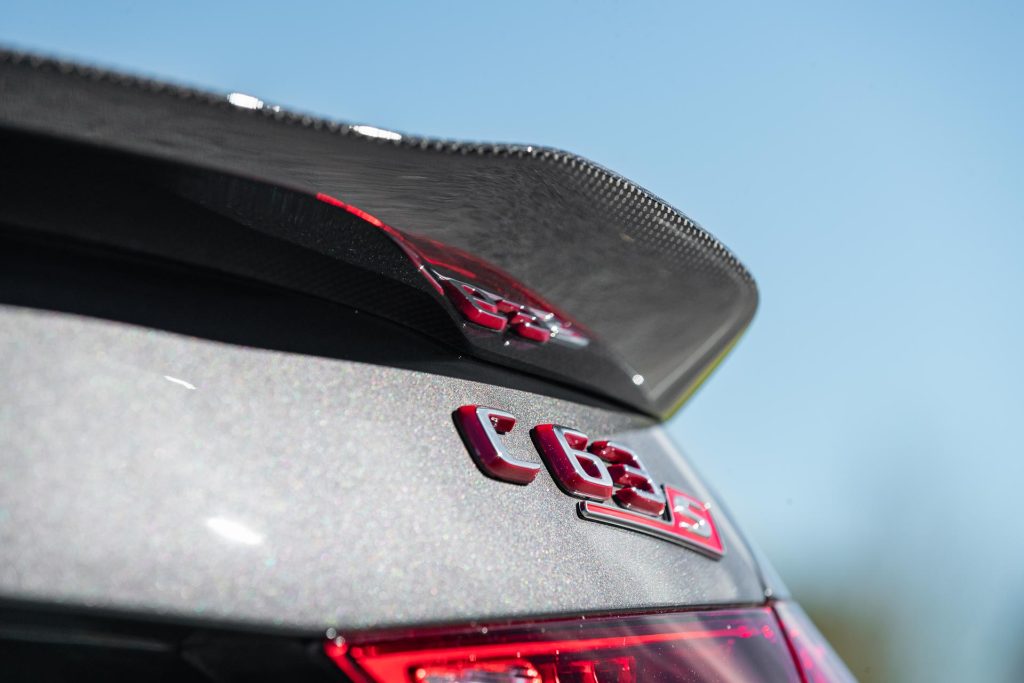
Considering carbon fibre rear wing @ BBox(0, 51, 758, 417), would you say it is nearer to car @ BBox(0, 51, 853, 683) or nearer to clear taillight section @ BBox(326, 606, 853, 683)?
car @ BBox(0, 51, 853, 683)

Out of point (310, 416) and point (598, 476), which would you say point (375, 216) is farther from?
point (598, 476)

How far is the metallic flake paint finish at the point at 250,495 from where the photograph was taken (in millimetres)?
698

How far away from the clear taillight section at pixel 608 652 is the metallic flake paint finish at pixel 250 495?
0.08ft

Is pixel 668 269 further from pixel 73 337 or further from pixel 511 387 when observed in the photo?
pixel 73 337

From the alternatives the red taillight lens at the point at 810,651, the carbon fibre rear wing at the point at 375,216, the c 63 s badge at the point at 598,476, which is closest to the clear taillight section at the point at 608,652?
the red taillight lens at the point at 810,651

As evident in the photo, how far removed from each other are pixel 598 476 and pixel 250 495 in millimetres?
436

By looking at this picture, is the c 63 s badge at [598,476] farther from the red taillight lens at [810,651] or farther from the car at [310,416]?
the red taillight lens at [810,651]

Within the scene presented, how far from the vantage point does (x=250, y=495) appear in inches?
30.2

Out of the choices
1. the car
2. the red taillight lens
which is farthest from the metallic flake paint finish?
the red taillight lens

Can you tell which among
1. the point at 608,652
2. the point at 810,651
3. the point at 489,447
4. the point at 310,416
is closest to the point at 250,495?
the point at 310,416

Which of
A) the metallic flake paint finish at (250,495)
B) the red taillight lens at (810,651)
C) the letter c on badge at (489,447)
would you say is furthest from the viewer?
the red taillight lens at (810,651)

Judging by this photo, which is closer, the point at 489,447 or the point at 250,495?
the point at 250,495

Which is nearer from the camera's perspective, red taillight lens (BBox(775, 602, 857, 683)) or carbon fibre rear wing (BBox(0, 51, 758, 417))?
carbon fibre rear wing (BBox(0, 51, 758, 417))

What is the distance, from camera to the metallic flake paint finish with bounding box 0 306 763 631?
70 centimetres
